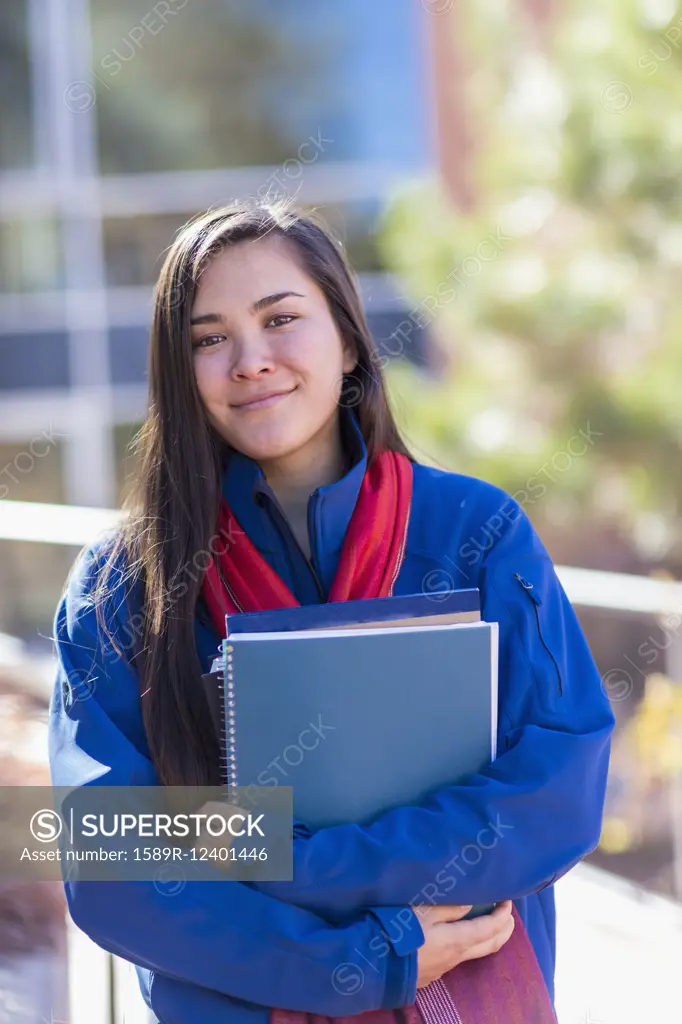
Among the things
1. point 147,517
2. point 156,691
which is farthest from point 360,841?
point 147,517

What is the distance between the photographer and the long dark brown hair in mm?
1468

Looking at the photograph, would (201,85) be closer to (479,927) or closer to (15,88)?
(15,88)

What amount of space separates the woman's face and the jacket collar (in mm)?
37

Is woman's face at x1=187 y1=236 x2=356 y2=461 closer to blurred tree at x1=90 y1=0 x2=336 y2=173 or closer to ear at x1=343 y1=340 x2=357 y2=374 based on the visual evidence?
ear at x1=343 y1=340 x2=357 y2=374

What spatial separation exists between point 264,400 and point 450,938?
74 centimetres

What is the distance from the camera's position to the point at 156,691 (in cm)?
147

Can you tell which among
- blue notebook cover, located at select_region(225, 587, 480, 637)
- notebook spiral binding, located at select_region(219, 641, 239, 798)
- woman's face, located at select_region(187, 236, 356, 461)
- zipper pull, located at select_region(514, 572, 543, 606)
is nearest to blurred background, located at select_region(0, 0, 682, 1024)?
woman's face, located at select_region(187, 236, 356, 461)

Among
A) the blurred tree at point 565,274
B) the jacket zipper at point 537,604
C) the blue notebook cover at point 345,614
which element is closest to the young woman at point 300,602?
the jacket zipper at point 537,604

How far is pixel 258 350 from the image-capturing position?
61.6 inches

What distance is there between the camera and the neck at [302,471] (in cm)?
169

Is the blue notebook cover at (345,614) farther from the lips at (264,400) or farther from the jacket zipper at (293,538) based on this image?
the lips at (264,400)

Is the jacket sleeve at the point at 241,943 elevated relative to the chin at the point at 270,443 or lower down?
lower down

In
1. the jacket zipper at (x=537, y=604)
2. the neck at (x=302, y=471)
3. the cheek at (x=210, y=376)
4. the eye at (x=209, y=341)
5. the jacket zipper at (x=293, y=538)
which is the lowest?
the jacket zipper at (x=537, y=604)

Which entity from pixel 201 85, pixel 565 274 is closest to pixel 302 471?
pixel 565 274
